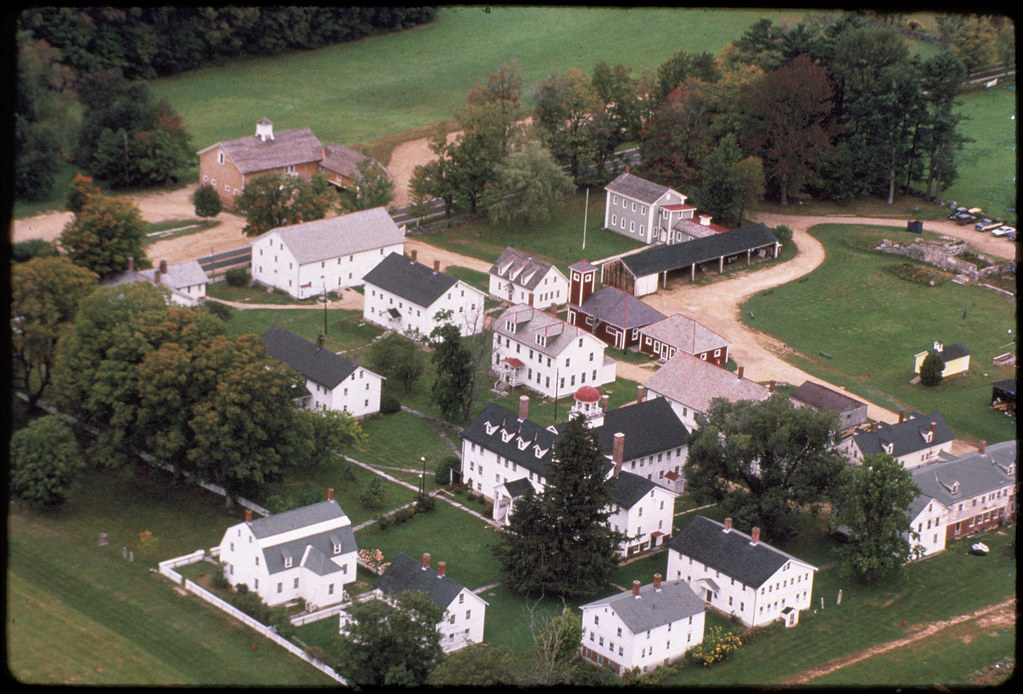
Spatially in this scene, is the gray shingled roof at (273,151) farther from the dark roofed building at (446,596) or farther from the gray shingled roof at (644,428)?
the dark roofed building at (446,596)

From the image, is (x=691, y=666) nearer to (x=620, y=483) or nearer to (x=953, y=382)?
(x=620, y=483)

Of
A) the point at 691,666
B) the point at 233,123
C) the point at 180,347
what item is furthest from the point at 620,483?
the point at 233,123

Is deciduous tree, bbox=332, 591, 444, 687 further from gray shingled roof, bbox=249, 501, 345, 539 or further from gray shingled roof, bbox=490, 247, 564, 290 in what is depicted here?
gray shingled roof, bbox=490, 247, 564, 290

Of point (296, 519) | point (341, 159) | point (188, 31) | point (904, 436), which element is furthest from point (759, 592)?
point (188, 31)

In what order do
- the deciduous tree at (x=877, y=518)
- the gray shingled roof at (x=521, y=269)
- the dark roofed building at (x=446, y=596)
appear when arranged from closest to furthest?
the dark roofed building at (x=446, y=596) → the deciduous tree at (x=877, y=518) → the gray shingled roof at (x=521, y=269)

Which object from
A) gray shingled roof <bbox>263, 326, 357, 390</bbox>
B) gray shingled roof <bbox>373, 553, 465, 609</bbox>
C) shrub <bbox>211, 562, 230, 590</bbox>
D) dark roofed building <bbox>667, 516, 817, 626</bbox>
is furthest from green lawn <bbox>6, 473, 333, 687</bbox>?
dark roofed building <bbox>667, 516, 817, 626</bbox>

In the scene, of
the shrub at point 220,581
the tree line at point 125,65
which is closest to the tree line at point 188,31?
the tree line at point 125,65
